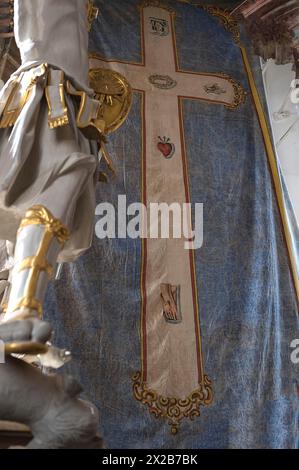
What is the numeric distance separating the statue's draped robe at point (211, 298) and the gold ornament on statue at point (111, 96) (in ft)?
4.82

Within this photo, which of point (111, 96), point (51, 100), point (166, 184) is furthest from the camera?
point (166, 184)

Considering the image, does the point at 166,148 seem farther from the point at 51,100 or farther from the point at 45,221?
the point at 45,221

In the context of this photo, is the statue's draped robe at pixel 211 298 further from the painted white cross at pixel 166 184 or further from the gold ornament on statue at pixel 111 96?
the gold ornament on statue at pixel 111 96

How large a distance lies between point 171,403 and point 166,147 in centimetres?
159

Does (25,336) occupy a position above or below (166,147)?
below

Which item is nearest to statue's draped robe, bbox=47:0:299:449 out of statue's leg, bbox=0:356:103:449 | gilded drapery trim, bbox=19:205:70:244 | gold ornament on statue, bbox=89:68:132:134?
gold ornament on statue, bbox=89:68:132:134

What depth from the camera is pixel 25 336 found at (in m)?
1.67

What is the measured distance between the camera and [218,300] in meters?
4.15

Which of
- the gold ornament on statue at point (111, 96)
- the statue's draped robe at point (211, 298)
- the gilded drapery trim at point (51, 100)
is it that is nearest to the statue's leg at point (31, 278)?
the gilded drapery trim at point (51, 100)

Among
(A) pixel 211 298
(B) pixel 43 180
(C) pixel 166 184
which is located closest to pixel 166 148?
(C) pixel 166 184

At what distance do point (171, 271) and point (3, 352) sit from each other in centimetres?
255

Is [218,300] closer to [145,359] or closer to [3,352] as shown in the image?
[145,359]

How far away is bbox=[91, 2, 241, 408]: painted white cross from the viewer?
388 cm
